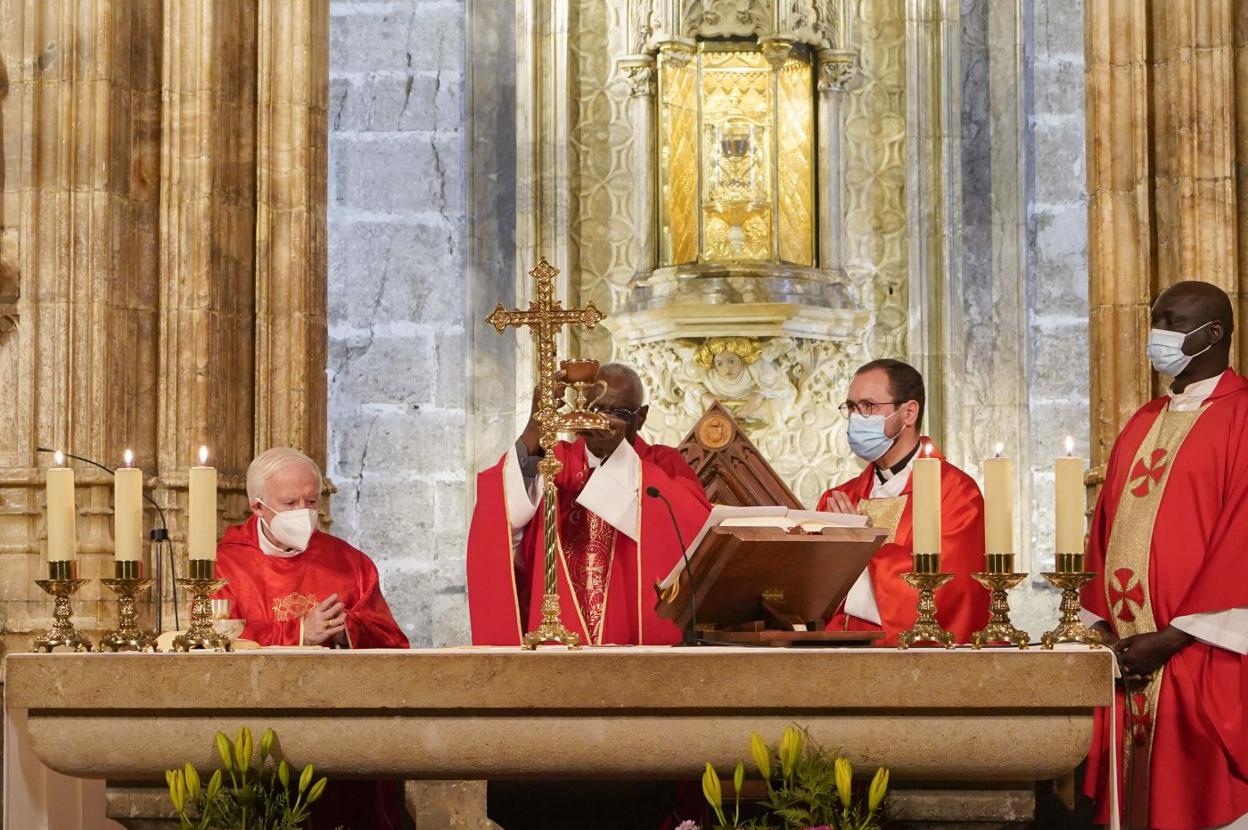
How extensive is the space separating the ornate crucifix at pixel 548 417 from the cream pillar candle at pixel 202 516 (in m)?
0.77

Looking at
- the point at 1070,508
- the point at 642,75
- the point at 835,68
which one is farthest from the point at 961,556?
the point at 642,75

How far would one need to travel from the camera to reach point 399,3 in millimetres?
9586

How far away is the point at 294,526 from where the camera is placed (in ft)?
19.0

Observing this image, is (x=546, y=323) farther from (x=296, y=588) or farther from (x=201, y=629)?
(x=296, y=588)

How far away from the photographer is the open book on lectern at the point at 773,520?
14.3 feet

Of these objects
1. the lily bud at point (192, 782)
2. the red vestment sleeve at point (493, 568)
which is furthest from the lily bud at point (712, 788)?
the red vestment sleeve at point (493, 568)

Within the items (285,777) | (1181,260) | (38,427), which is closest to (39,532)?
(38,427)

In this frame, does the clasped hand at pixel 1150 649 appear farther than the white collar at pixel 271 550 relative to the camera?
No

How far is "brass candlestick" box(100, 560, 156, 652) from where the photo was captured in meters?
4.27

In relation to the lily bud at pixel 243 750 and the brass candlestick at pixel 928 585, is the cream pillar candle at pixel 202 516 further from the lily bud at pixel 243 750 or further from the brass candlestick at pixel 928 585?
the brass candlestick at pixel 928 585

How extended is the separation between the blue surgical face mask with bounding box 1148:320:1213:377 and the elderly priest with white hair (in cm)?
241

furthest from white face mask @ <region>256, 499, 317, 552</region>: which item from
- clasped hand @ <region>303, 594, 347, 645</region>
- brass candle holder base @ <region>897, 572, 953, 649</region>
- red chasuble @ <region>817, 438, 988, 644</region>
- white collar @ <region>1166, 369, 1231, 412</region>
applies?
A: white collar @ <region>1166, 369, 1231, 412</region>

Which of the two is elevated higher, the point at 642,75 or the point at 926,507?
the point at 642,75

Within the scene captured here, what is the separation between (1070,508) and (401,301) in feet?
19.1
